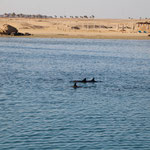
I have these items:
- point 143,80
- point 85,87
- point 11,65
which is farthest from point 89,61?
point 85,87

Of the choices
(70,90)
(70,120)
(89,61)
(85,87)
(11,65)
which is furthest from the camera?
(89,61)

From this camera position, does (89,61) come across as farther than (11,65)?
Yes

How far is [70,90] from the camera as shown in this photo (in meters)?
30.9

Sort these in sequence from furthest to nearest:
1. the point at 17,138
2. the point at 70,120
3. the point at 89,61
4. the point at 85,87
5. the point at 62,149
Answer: the point at 89,61 → the point at 85,87 → the point at 70,120 → the point at 17,138 → the point at 62,149

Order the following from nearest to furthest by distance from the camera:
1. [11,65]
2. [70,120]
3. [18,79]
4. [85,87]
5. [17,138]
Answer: [17,138]
[70,120]
[85,87]
[18,79]
[11,65]

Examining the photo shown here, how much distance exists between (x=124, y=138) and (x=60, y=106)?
6.89 m

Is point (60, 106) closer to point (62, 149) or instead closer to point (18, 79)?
point (62, 149)

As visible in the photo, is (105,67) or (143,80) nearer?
(143,80)

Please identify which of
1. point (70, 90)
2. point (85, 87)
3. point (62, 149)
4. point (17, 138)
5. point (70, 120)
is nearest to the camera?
point (62, 149)

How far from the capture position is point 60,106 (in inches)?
978

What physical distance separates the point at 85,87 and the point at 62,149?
16090mm

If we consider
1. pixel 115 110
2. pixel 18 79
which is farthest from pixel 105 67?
pixel 115 110

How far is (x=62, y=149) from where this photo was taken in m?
17.3

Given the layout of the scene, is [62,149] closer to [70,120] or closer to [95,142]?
[95,142]
